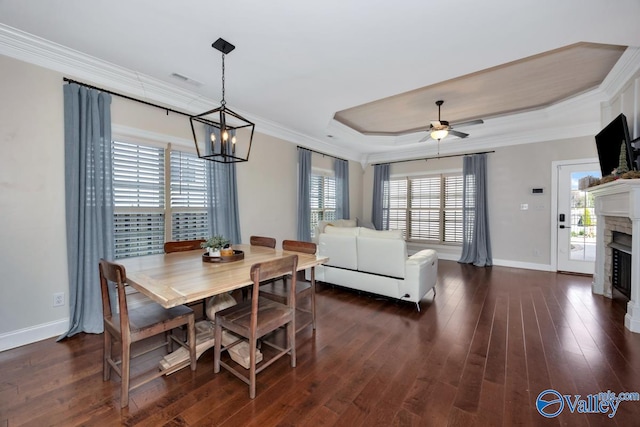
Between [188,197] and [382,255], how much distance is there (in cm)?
277

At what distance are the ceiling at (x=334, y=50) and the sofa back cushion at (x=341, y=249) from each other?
1.98 meters

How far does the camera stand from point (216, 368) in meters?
2.05

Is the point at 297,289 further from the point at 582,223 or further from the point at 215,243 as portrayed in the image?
the point at 582,223

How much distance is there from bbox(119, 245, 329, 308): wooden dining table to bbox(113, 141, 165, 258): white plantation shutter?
855 millimetres

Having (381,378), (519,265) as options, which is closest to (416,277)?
(381,378)

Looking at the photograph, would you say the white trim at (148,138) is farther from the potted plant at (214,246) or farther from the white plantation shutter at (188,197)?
the potted plant at (214,246)

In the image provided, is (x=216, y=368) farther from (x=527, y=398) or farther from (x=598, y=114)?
(x=598, y=114)

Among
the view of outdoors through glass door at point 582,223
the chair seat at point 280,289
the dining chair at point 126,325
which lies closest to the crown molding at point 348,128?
the view of outdoors through glass door at point 582,223

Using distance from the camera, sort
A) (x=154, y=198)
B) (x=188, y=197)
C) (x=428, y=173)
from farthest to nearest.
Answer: (x=428, y=173)
(x=188, y=197)
(x=154, y=198)

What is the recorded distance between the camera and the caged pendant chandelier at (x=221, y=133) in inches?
88.5

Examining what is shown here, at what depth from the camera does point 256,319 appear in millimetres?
1822

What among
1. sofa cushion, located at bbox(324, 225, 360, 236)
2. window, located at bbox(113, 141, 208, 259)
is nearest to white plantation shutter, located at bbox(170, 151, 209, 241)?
window, located at bbox(113, 141, 208, 259)

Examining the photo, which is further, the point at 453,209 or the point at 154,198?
the point at 453,209

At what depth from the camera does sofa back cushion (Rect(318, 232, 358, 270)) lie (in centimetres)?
374
